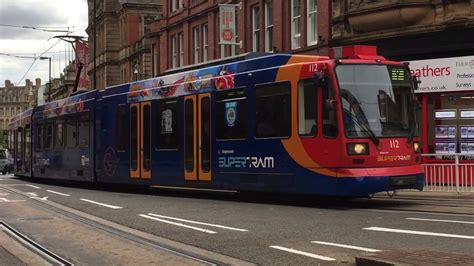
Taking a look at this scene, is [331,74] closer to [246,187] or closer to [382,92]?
[382,92]

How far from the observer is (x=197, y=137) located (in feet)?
51.5

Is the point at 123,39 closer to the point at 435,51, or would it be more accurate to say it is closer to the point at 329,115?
the point at 435,51

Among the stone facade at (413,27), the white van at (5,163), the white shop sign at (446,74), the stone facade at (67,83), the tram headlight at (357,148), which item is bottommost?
the white van at (5,163)

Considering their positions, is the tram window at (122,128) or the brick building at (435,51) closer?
the tram window at (122,128)

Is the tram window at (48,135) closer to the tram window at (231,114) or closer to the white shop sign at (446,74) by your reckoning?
the tram window at (231,114)

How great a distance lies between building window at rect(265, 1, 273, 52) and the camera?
95.5ft

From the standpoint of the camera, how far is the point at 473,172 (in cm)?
1633

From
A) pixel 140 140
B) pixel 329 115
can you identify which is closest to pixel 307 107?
pixel 329 115

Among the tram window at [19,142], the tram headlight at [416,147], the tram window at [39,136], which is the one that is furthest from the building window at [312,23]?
the tram window at [19,142]

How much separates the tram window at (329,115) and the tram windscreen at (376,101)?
20 centimetres

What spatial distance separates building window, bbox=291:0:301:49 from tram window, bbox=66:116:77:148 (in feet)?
33.7

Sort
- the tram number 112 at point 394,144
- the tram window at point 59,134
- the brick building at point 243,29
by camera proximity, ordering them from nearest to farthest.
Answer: the tram number 112 at point 394,144
the tram window at point 59,134
the brick building at point 243,29

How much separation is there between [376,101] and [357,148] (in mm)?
1087

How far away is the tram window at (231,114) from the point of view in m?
14.3
